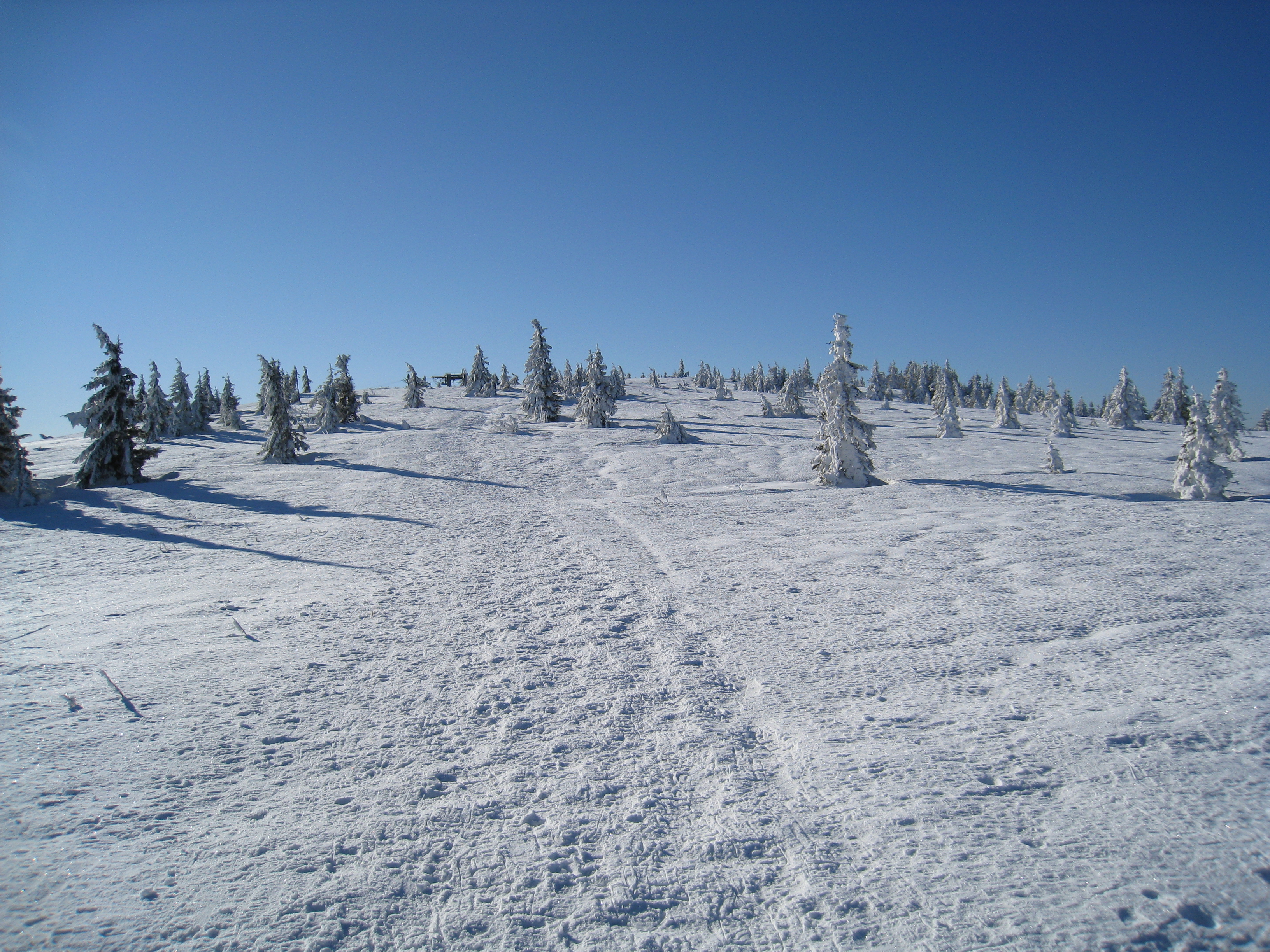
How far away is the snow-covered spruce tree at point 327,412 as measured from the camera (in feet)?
125

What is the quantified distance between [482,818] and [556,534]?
30.2 ft

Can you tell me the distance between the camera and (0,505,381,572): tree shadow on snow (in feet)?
35.0

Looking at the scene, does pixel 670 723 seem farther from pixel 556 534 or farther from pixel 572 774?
pixel 556 534

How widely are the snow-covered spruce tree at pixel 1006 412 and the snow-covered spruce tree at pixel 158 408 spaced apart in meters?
62.8

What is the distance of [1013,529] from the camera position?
1155 centimetres

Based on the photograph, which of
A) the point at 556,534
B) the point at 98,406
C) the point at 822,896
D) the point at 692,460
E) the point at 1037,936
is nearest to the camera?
the point at 1037,936

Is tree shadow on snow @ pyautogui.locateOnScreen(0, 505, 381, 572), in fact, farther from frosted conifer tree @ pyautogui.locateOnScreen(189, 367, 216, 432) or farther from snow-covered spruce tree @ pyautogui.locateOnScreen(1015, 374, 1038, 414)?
snow-covered spruce tree @ pyautogui.locateOnScreen(1015, 374, 1038, 414)

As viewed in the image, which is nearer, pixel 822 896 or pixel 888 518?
pixel 822 896

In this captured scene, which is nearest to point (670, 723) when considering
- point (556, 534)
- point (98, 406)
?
point (556, 534)

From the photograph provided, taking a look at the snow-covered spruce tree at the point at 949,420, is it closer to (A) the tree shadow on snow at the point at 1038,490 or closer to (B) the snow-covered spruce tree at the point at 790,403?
(B) the snow-covered spruce tree at the point at 790,403

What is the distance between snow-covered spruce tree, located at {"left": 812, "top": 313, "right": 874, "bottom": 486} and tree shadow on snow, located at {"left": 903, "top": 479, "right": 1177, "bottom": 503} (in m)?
1.99

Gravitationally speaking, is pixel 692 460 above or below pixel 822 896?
above

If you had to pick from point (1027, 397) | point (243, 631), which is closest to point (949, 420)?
point (243, 631)

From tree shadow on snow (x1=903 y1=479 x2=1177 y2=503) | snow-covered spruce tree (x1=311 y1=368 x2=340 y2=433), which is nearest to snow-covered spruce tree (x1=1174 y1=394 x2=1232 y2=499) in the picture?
tree shadow on snow (x1=903 y1=479 x2=1177 y2=503)
